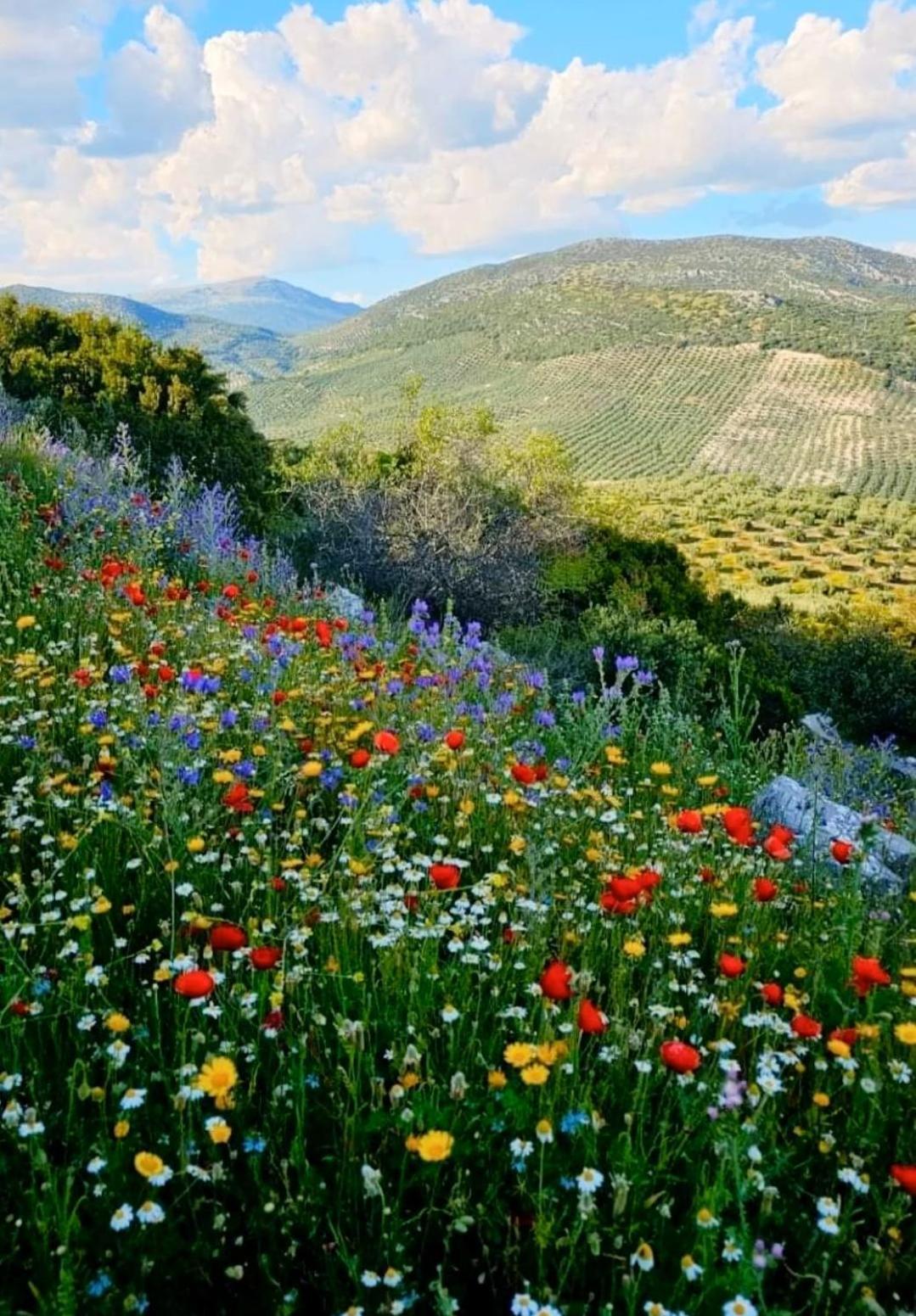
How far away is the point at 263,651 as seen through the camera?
502 cm

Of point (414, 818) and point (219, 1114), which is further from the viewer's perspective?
point (414, 818)

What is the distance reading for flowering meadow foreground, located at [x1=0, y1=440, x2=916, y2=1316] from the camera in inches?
71.3

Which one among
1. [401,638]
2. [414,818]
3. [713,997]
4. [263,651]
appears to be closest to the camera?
[713,997]

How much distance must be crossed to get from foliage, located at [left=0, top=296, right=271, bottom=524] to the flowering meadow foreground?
1158cm

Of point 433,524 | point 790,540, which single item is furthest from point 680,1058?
point 790,540

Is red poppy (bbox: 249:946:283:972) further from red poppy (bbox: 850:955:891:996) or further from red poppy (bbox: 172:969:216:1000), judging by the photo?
red poppy (bbox: 850:955:891:996)

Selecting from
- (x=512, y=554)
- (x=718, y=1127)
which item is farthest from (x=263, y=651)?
(x=512, y=554)

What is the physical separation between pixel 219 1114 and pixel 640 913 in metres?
1.42

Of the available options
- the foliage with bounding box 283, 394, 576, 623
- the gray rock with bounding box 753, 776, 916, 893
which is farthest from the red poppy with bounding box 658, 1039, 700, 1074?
the foliage with bounding box 283, 394, 576, 623

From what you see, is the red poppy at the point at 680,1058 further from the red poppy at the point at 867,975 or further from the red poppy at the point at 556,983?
the red poppy at the point at 867,975

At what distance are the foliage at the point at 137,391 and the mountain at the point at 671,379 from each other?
62.3 metres

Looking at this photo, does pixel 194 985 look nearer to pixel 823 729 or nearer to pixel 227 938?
pixel 227 938

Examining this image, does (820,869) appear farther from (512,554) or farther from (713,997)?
(512,554)

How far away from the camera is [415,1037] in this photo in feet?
7.57
